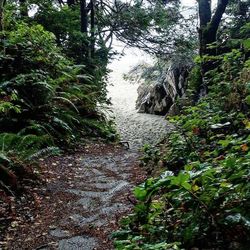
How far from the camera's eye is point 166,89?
594 inches

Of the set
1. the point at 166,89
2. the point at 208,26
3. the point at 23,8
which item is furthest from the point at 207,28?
the point at 166,89

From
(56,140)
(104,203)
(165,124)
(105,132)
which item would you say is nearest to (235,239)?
(104,203)

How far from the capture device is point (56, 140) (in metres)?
6.61

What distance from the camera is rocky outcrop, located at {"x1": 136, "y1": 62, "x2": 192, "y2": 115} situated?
47.2 ft

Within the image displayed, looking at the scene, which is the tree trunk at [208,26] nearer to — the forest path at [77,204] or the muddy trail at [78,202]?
the muddy trail at [78,202]

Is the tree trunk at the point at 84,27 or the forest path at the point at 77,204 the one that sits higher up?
the tree trunk at the point at 84,27

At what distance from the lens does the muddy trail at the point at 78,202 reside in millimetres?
3195

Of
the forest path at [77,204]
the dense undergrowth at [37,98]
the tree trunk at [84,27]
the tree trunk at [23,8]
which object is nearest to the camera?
the forest path at [77,204]

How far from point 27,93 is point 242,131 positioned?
468cm

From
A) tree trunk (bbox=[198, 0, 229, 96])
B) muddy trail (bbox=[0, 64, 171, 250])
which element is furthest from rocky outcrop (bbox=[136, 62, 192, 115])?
muddy trail (bbox=[0, 64, 171, 250])

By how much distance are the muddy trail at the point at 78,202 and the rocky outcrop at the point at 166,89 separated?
7.49 m

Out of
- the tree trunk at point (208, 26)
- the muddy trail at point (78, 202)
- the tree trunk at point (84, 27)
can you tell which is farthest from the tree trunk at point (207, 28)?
the tree trunk at point (84, 27)

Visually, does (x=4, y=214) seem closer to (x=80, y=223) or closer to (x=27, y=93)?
(x=80, y=223)

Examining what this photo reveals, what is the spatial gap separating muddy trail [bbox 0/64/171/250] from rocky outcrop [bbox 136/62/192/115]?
24.6 ft
